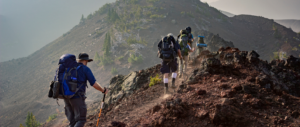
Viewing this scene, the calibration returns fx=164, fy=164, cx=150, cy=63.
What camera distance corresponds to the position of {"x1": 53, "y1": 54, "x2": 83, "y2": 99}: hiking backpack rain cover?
10.8 feet

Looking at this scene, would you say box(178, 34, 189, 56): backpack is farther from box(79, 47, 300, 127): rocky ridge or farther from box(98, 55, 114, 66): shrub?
box(98, 55, 114, 66): shrub

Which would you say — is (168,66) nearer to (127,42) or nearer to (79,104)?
(79,104)

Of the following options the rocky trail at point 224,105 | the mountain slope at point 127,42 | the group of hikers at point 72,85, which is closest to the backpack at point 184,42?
the rocky trail at point 224,105

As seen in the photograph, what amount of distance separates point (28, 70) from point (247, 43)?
8137 centimetres

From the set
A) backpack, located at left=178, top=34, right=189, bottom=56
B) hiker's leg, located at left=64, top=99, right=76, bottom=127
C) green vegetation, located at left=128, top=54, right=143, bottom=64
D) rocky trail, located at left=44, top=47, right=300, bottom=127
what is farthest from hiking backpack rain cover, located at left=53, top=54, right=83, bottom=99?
green vegetation, located at left=128, top=54, right=143, bottom=64

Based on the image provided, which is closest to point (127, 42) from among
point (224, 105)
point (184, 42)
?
point (184, 42)

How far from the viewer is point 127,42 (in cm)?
5756

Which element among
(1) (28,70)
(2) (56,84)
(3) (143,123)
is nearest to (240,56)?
(3) (143,123)

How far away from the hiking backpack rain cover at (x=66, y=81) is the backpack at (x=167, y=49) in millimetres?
3104

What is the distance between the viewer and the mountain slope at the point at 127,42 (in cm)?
4422

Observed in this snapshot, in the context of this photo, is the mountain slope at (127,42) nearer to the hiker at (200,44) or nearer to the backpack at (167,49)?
the hiker at (200,44)

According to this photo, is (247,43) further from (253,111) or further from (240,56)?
(253,111)

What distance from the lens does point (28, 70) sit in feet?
219

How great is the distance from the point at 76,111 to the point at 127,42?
2171 inches
